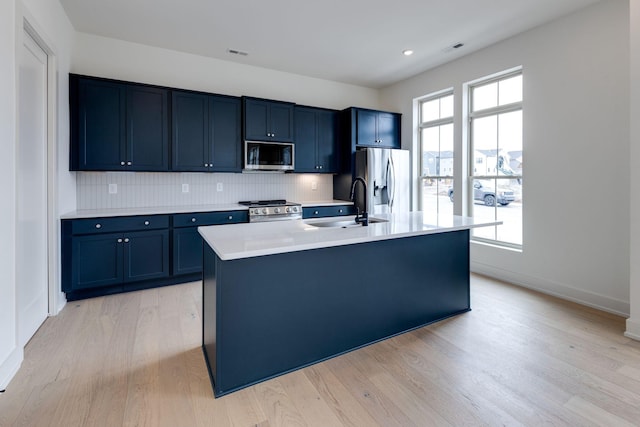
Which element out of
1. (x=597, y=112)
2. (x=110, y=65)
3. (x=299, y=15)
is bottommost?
(x=597, y=112)

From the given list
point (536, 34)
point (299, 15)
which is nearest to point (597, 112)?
point (536, 34)

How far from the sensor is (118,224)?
11.3 feet

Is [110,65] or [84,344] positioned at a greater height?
[110,65]

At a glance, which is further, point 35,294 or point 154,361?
point 35,294

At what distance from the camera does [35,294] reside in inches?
105

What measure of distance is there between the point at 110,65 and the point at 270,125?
6.53 feet

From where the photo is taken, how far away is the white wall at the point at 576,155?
3.02 meters

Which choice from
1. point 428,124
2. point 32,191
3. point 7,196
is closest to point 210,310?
point 7,196

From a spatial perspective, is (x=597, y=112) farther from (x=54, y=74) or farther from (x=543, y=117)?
(x=54, y=74)

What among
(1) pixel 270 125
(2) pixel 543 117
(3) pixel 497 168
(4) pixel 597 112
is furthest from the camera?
(1) pixel 270 125

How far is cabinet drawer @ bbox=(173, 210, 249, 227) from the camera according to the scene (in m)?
3.79

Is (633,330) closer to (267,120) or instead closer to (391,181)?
(391,181)

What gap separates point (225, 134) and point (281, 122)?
0.81m

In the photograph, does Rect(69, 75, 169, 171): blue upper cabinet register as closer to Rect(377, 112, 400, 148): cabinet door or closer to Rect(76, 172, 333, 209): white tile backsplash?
Rect(76, 172, 333, 209): white tile backsplash
